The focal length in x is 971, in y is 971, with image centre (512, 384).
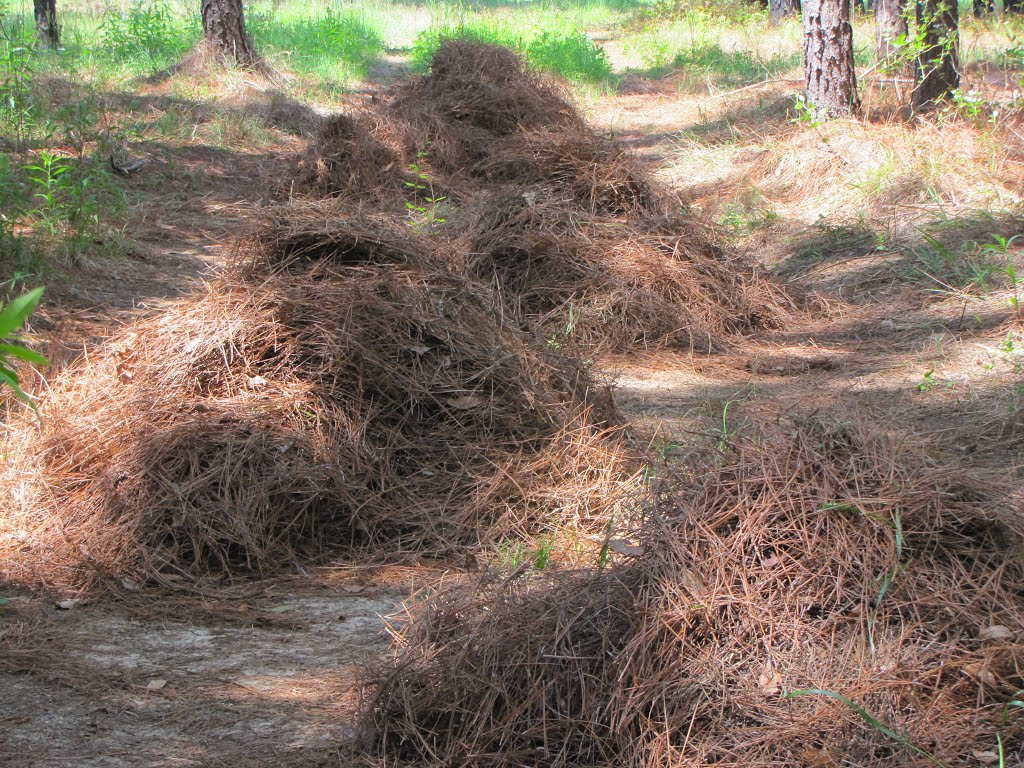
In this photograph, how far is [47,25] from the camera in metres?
12.4

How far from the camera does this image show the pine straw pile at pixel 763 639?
1987 mm

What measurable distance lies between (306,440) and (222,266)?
85.7 inches

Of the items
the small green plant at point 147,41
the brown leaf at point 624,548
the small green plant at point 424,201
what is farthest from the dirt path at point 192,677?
the small green plant at point 147,41

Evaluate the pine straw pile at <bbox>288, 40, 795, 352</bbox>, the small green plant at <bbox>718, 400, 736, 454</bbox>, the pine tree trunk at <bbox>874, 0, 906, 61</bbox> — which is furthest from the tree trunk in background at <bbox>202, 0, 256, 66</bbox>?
the small green plant at <bbox>718, 400, 736, 454</bbox>

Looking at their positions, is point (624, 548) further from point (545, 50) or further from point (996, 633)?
point (545, 50)

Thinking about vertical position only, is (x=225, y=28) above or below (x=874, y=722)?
above

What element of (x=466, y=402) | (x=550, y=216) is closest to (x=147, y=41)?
(x=550, y=216)

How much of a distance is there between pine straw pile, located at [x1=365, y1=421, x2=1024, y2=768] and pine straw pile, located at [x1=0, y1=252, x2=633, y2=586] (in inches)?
42.6

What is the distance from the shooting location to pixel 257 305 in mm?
4027

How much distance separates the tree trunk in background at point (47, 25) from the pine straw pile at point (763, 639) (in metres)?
12.1

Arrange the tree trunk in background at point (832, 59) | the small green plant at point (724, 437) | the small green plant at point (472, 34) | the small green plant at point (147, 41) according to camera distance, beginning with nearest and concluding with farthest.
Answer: the small green plant at point (724, 437)
the tree trunk in background at point (832, 59)
the small green plant at point (147, 41)
the small green plant at point (472, 34)

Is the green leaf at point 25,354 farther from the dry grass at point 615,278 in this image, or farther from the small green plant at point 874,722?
the dry grass at point 615,278

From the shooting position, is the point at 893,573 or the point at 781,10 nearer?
the point at 893,573

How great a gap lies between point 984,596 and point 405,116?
27.2 ft
